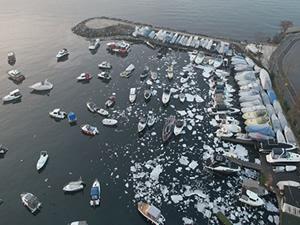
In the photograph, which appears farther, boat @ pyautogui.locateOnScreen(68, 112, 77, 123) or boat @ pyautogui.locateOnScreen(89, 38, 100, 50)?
boat @ pyautogui.locateOnScreen(89, 38, 100, 50)

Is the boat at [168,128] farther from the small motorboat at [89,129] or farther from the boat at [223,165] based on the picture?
the small motorboat at [89,129]

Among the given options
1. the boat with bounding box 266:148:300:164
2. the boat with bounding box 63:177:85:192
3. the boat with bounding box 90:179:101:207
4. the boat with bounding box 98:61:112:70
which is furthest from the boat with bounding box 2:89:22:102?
the boat with bounding box 266:148:300:164

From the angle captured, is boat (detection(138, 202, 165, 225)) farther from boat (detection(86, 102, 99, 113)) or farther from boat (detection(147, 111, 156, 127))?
boat (detection(86, 102, 99, 113))

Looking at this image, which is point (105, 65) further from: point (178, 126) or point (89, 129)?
point (178, 126)

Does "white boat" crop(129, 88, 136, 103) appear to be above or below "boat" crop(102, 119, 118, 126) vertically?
above

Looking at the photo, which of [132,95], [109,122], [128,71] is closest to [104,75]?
[128,71]

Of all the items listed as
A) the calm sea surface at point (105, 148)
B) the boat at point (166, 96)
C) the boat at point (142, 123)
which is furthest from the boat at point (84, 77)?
the boat at point (142, 123)

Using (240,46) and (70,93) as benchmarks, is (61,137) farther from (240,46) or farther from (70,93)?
(240,46)
